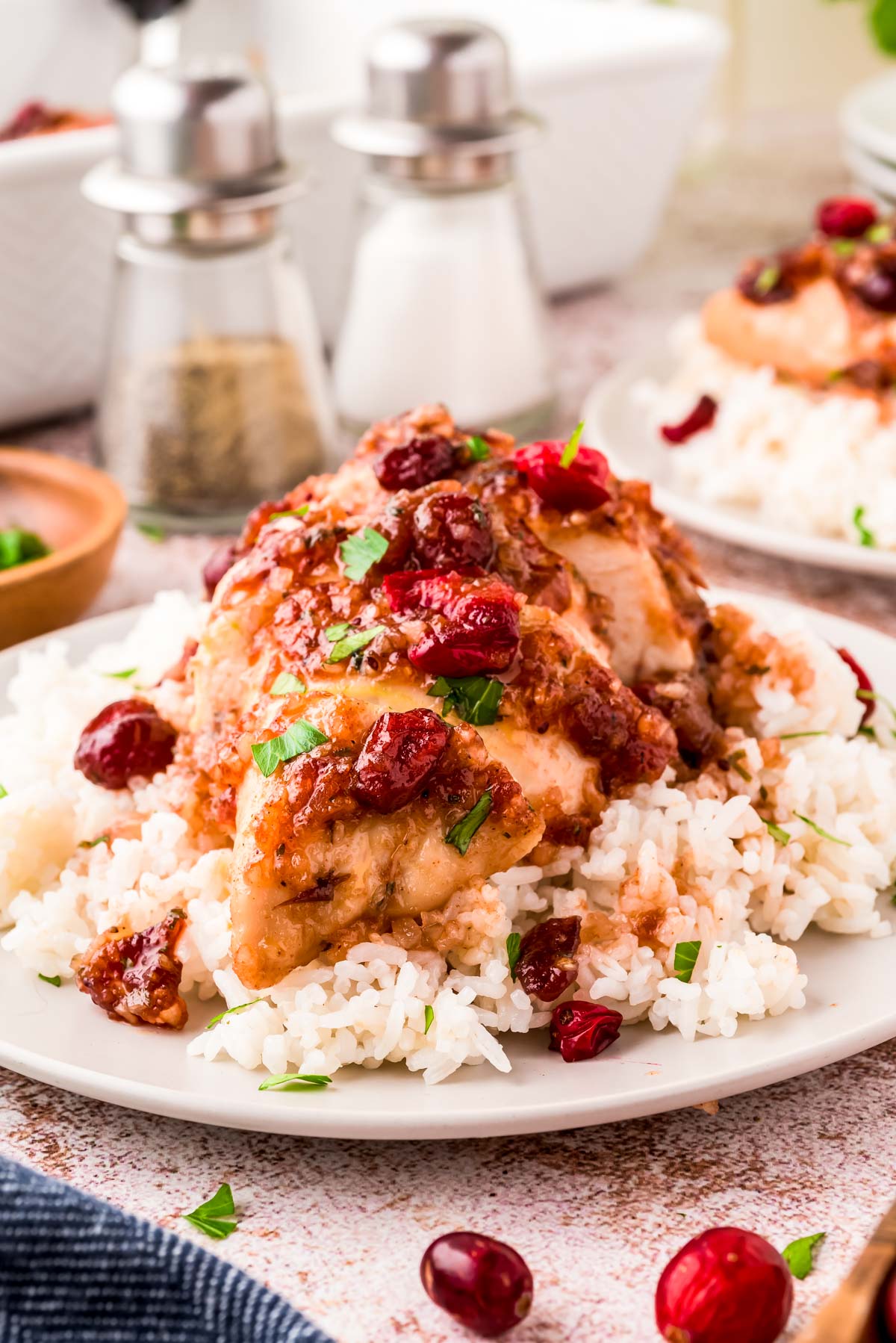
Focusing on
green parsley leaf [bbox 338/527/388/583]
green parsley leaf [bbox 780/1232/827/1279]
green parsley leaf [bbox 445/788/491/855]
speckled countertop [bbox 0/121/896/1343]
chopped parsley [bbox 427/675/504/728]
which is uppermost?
green parsley leaf [bbox 338/527/388/583]

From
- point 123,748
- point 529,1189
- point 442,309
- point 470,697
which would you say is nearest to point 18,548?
point 123,748

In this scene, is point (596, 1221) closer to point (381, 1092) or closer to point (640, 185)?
point (381, 1092)

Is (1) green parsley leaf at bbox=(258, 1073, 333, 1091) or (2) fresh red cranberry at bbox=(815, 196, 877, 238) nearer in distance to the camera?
(1) green parsley leaf at bbox=(258, 1073, 333, 1091)

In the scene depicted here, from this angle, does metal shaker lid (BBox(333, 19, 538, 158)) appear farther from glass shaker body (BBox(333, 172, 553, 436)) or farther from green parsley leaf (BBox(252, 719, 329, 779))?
green parsley leaf (BBox(252, 719, 329, 779))

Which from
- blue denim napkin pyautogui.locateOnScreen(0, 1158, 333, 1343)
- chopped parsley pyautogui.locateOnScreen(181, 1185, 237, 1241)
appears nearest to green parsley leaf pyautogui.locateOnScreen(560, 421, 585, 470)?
chopped parsley pyautogui.locateOnScreen(181, 1185, 237, 1241)

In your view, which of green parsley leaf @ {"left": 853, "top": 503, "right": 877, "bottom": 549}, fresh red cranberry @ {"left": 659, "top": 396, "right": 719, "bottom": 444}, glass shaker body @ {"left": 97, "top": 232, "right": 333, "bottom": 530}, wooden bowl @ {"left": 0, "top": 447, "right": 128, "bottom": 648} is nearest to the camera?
wooden bowl @ {"left": 0, "top": 447, "right": 128, "bottom": 648}
